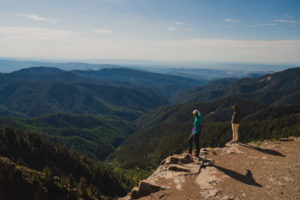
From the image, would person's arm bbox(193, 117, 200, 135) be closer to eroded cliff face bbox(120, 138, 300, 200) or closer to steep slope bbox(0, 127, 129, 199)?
eroded cliff face bbox(120, 138, 300, 200)

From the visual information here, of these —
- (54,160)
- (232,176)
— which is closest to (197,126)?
(232,176)

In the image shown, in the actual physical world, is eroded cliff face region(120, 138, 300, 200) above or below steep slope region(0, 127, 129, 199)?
above

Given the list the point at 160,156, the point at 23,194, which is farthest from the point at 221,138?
the point at 23,194

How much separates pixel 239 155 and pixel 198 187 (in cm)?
889

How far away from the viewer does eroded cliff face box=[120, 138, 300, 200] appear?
620 inches

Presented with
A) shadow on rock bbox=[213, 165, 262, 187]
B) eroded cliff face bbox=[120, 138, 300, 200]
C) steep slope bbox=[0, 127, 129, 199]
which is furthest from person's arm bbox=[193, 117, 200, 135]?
steep slope bbox=[0, 127, 129, 199]

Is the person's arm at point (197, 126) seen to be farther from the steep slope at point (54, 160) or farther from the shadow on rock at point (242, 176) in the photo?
the steep slope at point (54, 160)

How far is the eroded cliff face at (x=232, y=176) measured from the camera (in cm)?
1575

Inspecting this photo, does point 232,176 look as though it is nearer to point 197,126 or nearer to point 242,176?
point 242,176

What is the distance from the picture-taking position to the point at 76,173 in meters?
109

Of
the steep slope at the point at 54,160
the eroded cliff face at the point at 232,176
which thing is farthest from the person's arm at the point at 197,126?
the steep slope at the point at 54,160

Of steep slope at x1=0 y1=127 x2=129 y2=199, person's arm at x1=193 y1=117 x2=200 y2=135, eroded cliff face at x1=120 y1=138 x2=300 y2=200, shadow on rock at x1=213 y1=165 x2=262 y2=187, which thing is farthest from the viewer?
steep slope at x1=0 y1=127 x2=129 y2=199

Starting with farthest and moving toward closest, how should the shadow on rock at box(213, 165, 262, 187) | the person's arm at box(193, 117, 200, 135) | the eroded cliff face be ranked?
the person's arm at box(193, 117, 200, 135)
the shadow on rock at box(213, 165, 262, 187)
the eroded cliff face

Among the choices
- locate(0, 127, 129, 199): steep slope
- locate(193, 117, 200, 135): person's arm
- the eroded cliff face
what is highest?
locate(193, 117, 200, 135): person's arm
